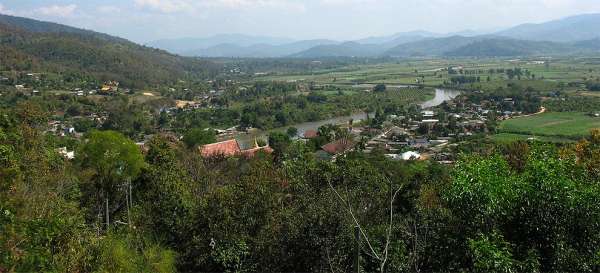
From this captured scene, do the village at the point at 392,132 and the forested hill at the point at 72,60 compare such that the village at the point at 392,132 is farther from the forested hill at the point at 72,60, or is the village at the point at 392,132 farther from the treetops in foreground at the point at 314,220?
the treetops in foreground at the point at 314,220

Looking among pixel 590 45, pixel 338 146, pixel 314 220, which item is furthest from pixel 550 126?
pixel 590 45

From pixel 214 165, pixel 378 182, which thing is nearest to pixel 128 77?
pixel 214 165

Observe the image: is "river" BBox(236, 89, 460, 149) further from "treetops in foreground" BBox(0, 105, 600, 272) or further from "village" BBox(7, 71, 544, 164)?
"treetops in foreground" BBox(0, 105, 600, 272)

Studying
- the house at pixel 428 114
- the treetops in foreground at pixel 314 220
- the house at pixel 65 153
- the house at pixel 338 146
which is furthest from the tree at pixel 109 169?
the house at pixel 428 114

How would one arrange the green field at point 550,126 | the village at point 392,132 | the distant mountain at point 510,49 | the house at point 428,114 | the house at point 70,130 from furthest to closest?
the distant mountain at point 510,49, the house at point 428,114, the house at point 70,130, the green field at point 550,126, the village at point 392,132

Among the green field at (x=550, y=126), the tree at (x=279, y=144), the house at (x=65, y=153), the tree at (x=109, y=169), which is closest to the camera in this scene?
the tree at (x=109, y=169)

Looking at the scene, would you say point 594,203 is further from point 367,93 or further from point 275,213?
point 367,93

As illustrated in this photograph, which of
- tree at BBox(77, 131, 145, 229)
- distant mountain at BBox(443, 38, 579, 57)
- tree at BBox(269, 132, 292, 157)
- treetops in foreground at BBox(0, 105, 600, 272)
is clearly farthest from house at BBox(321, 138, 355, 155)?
A: distant mountain at BBox(443, 38, 579, 57)
